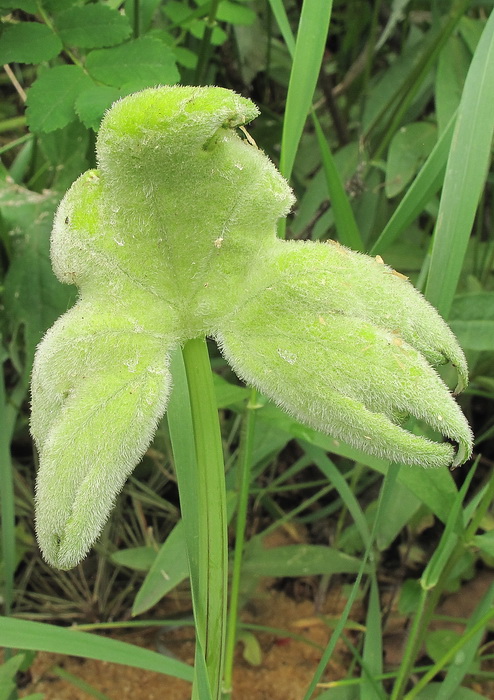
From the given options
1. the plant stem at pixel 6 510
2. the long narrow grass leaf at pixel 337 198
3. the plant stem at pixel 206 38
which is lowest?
the plant stem at pixel 6 510

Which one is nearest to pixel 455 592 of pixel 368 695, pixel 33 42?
pixel 368 695

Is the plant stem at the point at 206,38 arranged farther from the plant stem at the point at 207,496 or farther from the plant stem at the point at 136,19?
the plant stem at the point at 207,496

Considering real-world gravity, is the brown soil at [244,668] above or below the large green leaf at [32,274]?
below

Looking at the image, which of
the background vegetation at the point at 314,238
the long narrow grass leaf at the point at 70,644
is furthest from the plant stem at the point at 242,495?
the long narrow grass leaf at the point at 70,644

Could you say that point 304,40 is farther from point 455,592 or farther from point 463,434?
point 455,592

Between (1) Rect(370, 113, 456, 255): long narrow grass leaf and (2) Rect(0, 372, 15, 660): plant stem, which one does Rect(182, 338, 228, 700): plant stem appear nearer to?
(1) Rect(370, 113, 456, 255): long narrow grass leaf

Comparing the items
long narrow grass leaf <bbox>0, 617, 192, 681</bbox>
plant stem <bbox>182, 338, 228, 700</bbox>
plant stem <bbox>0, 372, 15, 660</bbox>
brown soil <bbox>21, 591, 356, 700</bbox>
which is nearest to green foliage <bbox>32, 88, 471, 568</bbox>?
plant stem <bbox>182, 338, 228, 700</bbox>
